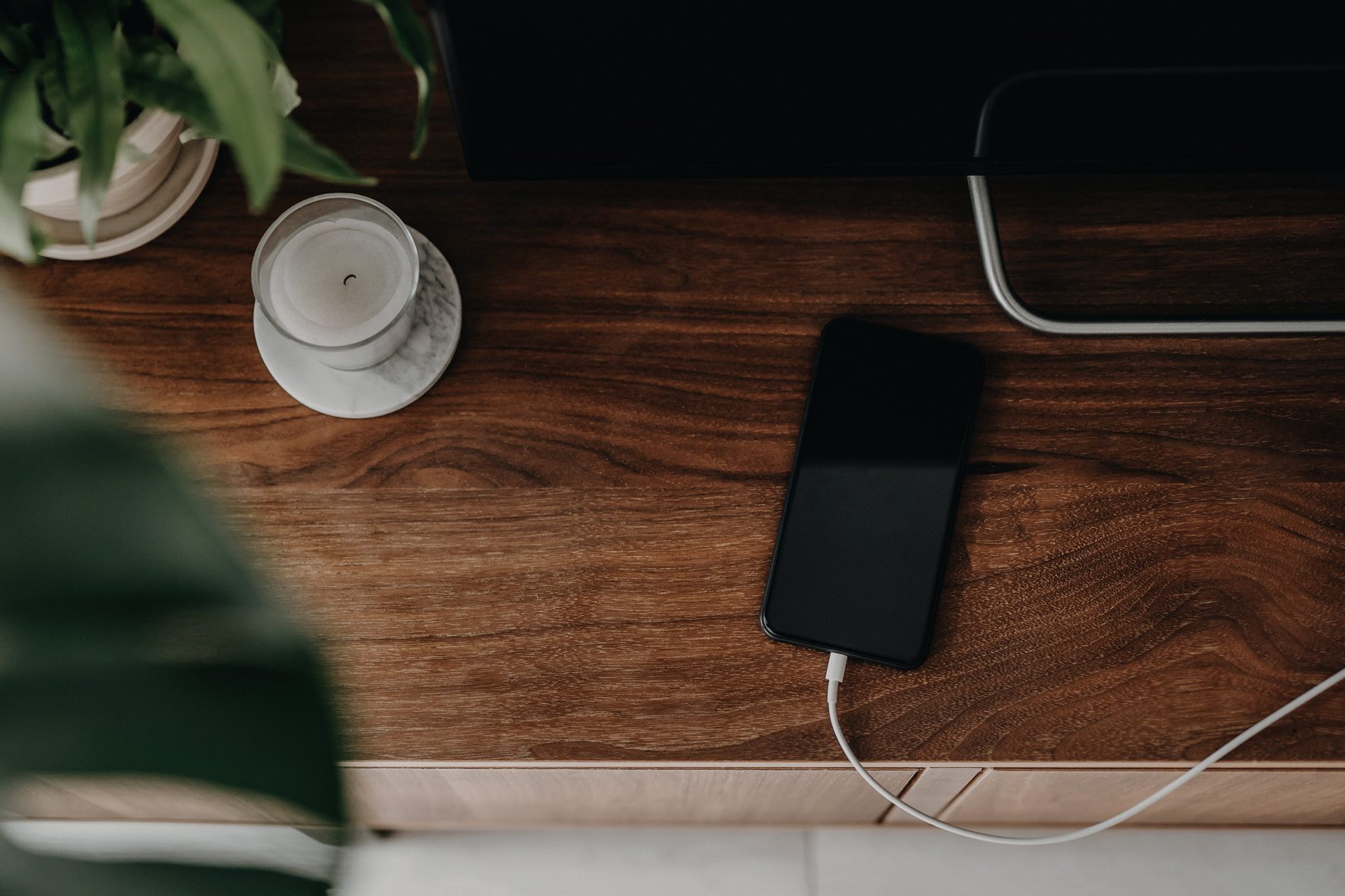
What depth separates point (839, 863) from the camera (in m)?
0.87

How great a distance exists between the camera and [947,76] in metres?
0.46

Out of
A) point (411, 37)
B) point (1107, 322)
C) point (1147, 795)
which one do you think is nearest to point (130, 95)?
point (411, 37)

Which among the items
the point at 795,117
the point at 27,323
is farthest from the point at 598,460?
the point at 27,323

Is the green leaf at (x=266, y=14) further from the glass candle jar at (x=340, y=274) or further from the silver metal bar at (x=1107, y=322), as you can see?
the silver metal bar at (x=1107, y=322)

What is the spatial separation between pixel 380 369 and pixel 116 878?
411 mm

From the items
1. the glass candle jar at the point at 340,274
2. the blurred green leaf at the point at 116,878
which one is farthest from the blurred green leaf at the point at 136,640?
the glass candle jar at the point at 340,274

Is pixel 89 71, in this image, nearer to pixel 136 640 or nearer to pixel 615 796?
pixel 136 640

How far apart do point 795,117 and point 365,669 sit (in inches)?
13.8

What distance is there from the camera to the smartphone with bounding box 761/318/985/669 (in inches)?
18.8

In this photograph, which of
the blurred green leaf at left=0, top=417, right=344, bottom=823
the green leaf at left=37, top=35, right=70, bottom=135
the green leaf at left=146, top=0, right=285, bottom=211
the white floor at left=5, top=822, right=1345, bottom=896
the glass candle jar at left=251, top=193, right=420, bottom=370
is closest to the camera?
the blurred green leaf at left=0, top=417, right=344, bottom=823

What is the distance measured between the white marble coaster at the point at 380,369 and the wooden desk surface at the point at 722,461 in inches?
0.5

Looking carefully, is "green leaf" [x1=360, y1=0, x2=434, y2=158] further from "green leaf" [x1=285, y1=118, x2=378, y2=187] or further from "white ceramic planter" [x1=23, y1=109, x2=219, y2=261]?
"white ceramic planter" [x1=23, y1=109, x2=219, y2=261]

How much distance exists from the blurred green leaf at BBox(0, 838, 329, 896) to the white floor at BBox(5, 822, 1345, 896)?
811 mm

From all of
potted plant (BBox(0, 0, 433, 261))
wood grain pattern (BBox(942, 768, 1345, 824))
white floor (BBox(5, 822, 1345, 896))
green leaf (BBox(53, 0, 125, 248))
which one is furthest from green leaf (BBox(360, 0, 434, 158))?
white floor (BBox(5, 822, 1345, 896))
